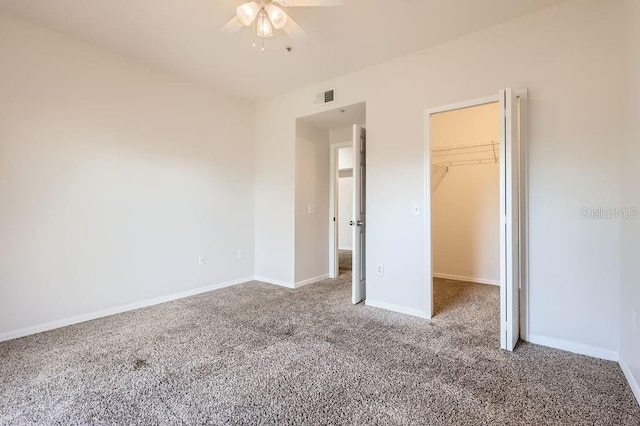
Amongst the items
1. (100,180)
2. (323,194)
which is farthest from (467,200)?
(100,180)

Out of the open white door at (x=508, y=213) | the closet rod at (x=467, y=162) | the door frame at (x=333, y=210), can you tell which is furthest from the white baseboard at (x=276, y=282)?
the closet rod at (x=467, y=162)

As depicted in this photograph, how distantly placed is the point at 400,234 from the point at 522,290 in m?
1.17

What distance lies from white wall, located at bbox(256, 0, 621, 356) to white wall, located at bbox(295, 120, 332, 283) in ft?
5.07

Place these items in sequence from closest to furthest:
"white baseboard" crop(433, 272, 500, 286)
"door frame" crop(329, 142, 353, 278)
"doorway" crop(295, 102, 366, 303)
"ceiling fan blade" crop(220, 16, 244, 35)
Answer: "ceiling fan blade" crop(220, 16, 244, 35) < "doorway" crop(295, 102, 366, 303) < "white baseboard" crop(433, 272, 500, 286) < "door frame" crop(329, 142, 353, 278)

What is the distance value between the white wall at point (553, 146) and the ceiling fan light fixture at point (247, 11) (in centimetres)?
167

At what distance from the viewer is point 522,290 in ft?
8.30

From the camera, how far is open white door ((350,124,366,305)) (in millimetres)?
3512

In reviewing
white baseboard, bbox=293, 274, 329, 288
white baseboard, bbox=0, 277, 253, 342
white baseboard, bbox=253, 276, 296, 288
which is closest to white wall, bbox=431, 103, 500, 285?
white baseboard, bbox=293, 274, 329, 288

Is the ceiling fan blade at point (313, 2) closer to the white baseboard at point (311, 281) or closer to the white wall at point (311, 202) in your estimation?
the white wall at point (311, 202)

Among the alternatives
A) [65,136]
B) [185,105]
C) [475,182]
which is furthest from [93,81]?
[475,182]

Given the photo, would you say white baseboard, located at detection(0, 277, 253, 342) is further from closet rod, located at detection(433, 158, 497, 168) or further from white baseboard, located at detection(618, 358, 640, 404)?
white baseboard, located at detection(618, 358, 640, 404)

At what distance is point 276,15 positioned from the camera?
2273 mm

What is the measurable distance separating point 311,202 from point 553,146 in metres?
3.01

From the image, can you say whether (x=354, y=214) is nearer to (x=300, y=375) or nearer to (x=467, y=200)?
(x=300, y=375)
